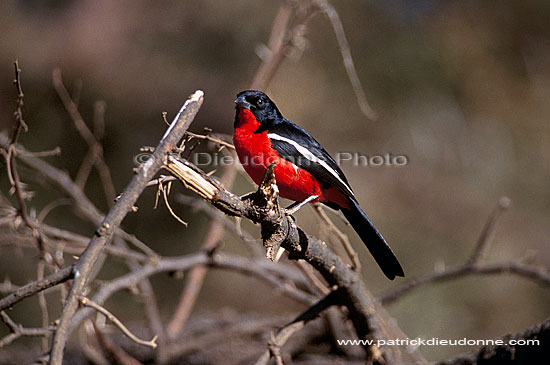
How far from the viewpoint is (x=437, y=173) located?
8.91 metres

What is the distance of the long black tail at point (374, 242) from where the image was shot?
2.61 m

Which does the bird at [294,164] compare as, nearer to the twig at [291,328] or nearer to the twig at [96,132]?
the twig at [291,328]

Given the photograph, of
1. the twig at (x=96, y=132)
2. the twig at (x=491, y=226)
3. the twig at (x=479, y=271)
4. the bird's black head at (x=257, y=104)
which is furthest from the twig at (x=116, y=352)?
the twig at (x=491, y=226)

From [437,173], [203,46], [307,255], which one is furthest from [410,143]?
[307,255]

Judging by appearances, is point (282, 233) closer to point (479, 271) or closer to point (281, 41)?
point (281, 41)

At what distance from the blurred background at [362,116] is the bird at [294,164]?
11.1 ft

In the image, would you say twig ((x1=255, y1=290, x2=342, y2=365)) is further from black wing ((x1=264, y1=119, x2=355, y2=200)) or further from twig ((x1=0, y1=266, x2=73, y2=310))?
twig ((x1=0, y1=266, x2=73, y2=310))

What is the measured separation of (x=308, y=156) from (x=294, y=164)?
80mm

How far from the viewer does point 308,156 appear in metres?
2.73

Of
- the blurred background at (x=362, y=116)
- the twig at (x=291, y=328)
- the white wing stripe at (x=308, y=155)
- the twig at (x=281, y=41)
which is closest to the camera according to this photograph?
the twig at (x=291, y=328)

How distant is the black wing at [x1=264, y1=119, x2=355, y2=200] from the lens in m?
2.71

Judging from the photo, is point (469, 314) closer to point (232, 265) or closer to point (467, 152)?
point (467, 152)

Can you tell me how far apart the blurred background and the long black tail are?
3.27m

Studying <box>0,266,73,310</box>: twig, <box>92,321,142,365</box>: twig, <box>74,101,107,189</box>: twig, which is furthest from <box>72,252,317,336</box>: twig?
<box>0,266,73,310</box>: twig
